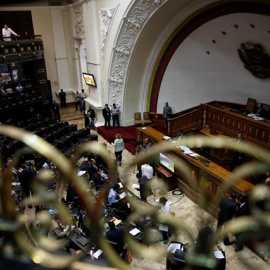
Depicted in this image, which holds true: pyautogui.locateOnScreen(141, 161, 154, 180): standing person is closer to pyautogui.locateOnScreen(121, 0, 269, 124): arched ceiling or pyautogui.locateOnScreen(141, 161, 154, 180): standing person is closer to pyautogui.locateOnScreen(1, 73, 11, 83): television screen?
pyautogui.locateOnScreen(121, 0, 269, 124): arched ceiling

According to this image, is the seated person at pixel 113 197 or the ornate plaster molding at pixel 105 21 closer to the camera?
the seated person at pixel 113 197

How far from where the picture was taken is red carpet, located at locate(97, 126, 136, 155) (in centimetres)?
1211

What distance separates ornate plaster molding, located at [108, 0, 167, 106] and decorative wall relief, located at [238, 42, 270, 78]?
343cm

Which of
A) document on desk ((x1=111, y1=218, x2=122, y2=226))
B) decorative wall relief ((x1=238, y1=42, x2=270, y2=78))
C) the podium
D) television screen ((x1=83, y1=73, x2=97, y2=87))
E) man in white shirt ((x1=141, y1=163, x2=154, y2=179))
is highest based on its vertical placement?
decorative wall relief ((x1=238, y1=42, x2=270, y2=78))

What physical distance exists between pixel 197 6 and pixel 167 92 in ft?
12.5

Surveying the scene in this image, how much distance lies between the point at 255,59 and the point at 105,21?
6.07m

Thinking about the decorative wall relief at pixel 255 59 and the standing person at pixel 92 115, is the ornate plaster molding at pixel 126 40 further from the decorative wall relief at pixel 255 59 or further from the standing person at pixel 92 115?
the decorative wall relief at pixel 255 59

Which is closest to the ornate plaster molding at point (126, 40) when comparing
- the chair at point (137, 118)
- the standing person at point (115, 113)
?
the standing person at point (115, 113)

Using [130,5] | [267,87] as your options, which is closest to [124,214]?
[267,87]

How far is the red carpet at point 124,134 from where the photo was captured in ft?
39.7

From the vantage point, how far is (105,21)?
1291cm

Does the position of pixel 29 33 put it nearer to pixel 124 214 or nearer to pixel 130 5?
pixel 130 5

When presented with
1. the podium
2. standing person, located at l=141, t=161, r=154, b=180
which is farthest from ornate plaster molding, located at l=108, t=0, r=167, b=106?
standing person, located at l=141, t=161, r=154, b=180

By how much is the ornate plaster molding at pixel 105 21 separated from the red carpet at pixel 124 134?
11.6 feet
